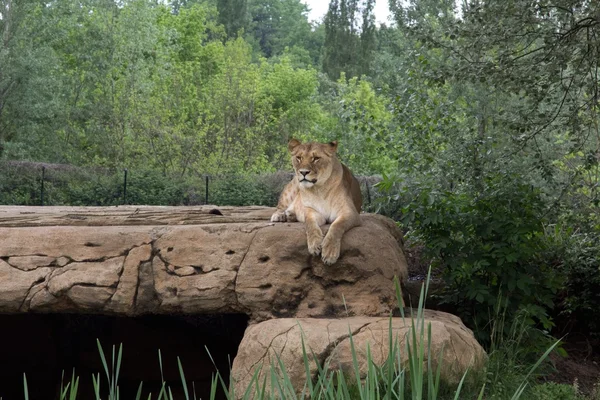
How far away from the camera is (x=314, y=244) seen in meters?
6.96

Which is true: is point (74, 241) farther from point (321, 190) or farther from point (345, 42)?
point (345, 42)

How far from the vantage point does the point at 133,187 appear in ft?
60.8

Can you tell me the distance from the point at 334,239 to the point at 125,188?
38.0 feet

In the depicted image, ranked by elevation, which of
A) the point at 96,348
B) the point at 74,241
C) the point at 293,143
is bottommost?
the point at 96,348

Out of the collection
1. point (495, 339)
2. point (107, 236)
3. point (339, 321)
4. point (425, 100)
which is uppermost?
point (425, 100)

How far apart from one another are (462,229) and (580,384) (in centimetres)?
197

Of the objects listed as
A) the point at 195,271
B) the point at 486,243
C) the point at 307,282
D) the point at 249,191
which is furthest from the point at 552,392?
the point at 249,191

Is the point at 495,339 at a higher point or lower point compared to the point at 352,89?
lower

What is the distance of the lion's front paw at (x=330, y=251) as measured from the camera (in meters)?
6.94

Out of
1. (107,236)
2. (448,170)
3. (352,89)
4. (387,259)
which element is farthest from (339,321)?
(352,89)

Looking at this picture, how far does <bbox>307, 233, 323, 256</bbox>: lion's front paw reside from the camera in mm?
6969

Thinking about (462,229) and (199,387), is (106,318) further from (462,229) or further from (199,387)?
(462,229)

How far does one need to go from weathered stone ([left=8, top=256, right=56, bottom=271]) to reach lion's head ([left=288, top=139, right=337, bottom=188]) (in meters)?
2.28

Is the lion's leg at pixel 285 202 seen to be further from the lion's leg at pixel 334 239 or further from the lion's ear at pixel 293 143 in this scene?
the lion's leg at pixel 334 239
